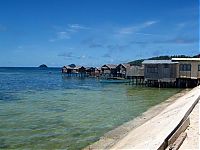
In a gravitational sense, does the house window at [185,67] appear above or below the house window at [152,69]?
above

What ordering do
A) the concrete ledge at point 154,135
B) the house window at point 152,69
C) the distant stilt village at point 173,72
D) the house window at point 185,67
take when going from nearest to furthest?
the concrete ledge at point 154,135, the distant stilt village at point 173,72, the house window at point 185,67, the house window at point 152,69

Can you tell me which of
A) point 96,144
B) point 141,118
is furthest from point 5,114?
point 96,144

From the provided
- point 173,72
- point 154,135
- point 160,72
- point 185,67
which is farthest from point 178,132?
point 160,72

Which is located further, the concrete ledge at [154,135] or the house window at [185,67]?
the house window at [185,67]

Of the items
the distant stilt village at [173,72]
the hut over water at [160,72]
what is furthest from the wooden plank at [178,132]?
the hut over water at [160,72]

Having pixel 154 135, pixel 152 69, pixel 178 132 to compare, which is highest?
pixel 152 69

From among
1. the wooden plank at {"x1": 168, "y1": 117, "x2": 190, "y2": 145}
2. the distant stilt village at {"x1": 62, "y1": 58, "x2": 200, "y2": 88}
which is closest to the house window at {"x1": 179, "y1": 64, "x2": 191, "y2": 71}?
the distant stilt village at {"x1": 62, "y1": 58, "x2": 200, "y2": 88}

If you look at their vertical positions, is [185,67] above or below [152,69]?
above

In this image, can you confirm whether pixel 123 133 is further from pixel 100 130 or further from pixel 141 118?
pixel 141 118

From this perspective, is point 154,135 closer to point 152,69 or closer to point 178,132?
point 178,132

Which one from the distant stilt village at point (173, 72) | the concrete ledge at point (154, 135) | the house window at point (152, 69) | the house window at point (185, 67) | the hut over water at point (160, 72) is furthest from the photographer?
the house window at point (152, 69)

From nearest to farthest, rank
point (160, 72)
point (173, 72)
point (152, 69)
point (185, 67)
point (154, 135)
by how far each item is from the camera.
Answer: point (154, 135), point (185, 67), point (173, 72), point (160, 72), point (152, 69)

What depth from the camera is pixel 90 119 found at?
19.7 metres

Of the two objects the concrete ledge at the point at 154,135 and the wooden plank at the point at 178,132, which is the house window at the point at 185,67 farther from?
the wooden plank at the point at 178,132
